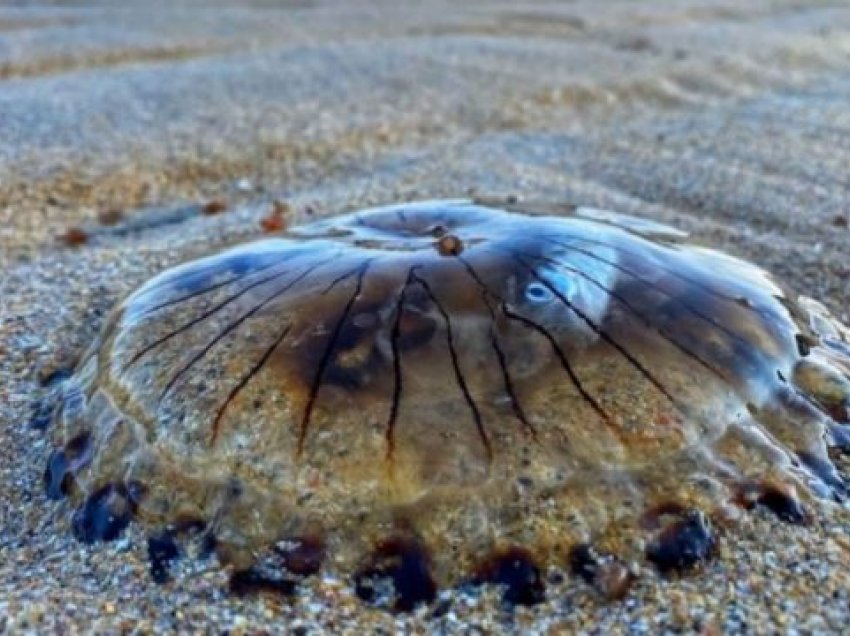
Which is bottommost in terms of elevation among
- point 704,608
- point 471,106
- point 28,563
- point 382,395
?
point 471,106

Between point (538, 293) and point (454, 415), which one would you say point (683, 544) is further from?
point (538, 293)

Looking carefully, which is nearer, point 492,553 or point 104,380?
point 492,553

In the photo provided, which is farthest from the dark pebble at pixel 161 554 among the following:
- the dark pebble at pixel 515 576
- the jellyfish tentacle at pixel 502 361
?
the jellyfish tentacle at pixel 502 361

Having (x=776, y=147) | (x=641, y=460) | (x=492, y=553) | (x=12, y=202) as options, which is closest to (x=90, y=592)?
(x=492, y=553)

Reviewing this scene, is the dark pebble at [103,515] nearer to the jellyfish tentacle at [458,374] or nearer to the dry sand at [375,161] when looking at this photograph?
the dry sand at [375,161]

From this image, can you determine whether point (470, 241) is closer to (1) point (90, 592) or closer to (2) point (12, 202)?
(1) point (90, 592)

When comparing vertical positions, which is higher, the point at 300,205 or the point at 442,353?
the point at 442,353

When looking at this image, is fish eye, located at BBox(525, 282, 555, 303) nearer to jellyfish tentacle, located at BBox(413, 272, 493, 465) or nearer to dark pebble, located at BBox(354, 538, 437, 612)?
jellyfish tentacle, located at BBox(413, 272, 493, 465)
